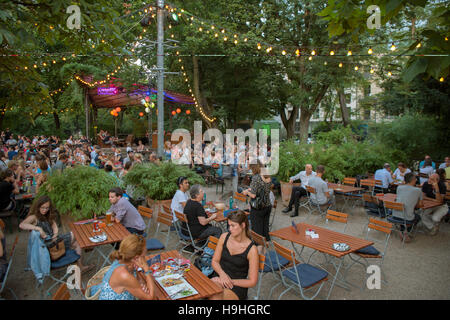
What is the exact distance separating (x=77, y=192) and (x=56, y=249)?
1784 mm

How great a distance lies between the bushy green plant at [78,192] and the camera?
18.4 ft

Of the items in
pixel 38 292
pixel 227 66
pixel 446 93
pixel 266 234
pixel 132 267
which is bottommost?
pixel 38 292

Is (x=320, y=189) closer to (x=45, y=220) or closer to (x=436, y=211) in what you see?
(x=436, y=211)

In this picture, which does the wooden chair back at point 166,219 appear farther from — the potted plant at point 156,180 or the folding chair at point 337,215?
the folding chair at point 337,215

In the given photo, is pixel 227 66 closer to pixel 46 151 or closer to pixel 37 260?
pixel 46 151

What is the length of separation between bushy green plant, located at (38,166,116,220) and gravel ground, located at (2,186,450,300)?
3.36 ft

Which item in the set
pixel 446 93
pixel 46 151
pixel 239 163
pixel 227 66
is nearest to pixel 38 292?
pixel 239 163

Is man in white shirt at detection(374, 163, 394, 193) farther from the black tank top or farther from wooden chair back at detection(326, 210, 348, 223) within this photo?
the black tank top

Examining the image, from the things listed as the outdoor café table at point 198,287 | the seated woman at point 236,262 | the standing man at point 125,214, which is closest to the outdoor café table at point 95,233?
the standing man at point 125,214

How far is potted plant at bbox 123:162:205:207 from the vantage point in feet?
22.4

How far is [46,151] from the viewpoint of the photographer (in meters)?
11.8

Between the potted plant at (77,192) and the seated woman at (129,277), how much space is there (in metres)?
3.31

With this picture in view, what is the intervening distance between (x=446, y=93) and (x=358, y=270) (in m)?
9.82
